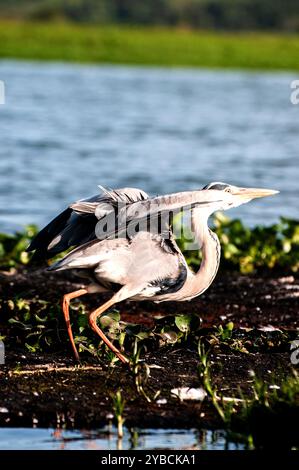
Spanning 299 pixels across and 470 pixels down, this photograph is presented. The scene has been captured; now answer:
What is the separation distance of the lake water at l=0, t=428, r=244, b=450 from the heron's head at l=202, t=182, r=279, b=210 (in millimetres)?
1440

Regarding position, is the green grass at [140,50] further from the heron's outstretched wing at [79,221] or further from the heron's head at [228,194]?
the heron's outstretched wing at [79,221]

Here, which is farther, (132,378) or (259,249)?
(259,249)

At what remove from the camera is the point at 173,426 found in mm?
5906

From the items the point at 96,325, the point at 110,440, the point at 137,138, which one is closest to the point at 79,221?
the point at 96,325

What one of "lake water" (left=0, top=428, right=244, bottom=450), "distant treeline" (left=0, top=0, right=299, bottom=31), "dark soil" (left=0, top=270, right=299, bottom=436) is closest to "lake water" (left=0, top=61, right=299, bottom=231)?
"dark soil" (left=0, top=270, right=299, bottom=436)

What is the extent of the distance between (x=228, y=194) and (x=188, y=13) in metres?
106

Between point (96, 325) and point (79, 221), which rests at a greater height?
point (79, 221)

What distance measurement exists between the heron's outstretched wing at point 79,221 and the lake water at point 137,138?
19.2ft

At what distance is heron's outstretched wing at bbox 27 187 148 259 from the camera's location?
6.62 meters

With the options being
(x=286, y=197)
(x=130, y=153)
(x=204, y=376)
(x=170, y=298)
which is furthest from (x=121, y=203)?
(x=130, y=153)

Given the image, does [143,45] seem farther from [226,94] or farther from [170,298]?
[170,298]

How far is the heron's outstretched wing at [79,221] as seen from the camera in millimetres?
6625

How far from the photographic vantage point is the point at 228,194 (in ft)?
22.2

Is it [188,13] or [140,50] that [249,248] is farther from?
[188,13]
